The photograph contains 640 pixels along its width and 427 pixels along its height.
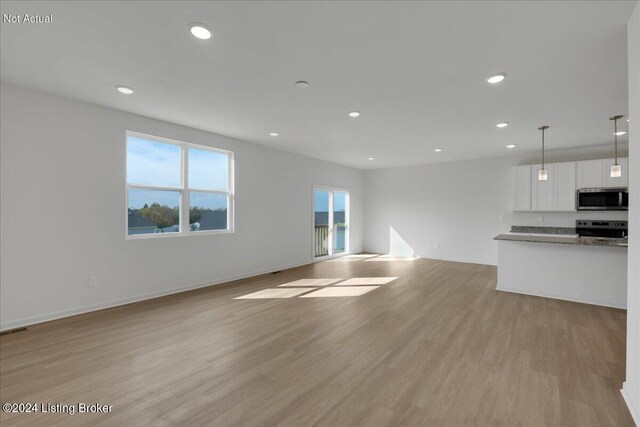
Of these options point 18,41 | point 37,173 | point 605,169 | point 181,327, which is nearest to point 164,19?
point 18,41

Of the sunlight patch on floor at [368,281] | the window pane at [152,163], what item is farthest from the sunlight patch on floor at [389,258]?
the window pane at [152,163]

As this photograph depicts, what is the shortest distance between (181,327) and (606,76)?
536cm

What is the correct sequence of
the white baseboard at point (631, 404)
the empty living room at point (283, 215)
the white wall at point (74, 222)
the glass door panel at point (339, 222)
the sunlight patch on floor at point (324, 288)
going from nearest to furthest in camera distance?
the white baseboard at point (631, 404) → the empty living room at point (283, 215) → the white wall at point (74, 222) → the sunlight patch on floor at point (324, 288) → the glass door panel at point (339, 222)

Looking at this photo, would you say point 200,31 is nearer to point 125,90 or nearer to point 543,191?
point 125,90

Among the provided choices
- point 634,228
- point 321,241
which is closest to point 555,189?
point 634,228

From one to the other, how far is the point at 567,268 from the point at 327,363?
169 inches

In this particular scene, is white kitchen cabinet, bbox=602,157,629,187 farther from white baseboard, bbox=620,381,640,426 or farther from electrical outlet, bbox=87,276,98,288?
electrical outlet, bbox=87,276,98,288

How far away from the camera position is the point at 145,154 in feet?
14.4

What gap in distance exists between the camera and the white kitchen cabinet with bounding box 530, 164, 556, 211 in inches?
235

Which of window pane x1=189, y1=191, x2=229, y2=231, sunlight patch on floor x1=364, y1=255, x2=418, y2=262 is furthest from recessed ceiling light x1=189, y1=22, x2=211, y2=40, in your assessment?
sunlight patch on floor x1=364, y1=255, x2=418, y2=262

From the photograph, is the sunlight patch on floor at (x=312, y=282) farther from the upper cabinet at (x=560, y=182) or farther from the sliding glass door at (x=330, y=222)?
the upper cabinet at (x=560, y=182)

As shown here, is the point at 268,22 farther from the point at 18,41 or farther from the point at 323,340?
the point at 323,340

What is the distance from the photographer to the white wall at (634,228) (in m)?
1.85

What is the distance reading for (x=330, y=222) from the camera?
27.5 ft
